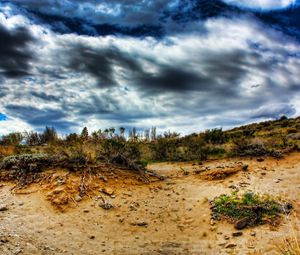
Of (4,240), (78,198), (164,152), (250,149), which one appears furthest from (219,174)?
(4,240)

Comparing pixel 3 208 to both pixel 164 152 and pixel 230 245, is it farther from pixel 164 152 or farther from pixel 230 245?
pixel 164 152

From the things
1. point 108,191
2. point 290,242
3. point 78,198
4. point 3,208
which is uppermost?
point 108,191

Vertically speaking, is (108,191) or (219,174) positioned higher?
(219,174)

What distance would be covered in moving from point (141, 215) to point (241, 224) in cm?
247

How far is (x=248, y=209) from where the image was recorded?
8359 mm

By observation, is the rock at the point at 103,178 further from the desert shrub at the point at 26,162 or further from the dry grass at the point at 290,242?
the dry grass at the point at 290,242

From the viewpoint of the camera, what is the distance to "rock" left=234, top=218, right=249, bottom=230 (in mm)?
Answer: 7730

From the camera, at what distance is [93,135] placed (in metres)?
14.1

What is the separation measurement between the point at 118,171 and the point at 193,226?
12.3ft

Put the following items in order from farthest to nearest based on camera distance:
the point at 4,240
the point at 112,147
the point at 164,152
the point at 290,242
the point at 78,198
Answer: the point at 164,152, the point at 112,147, the point at 78,198, the point at 4,240, the point at 290,242

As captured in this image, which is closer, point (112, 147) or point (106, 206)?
point (106, 206)

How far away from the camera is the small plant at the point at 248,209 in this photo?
25.7ft

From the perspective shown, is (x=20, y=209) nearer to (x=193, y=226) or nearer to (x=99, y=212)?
(x=99, y=212)

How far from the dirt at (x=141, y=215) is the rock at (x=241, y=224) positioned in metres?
0.18
